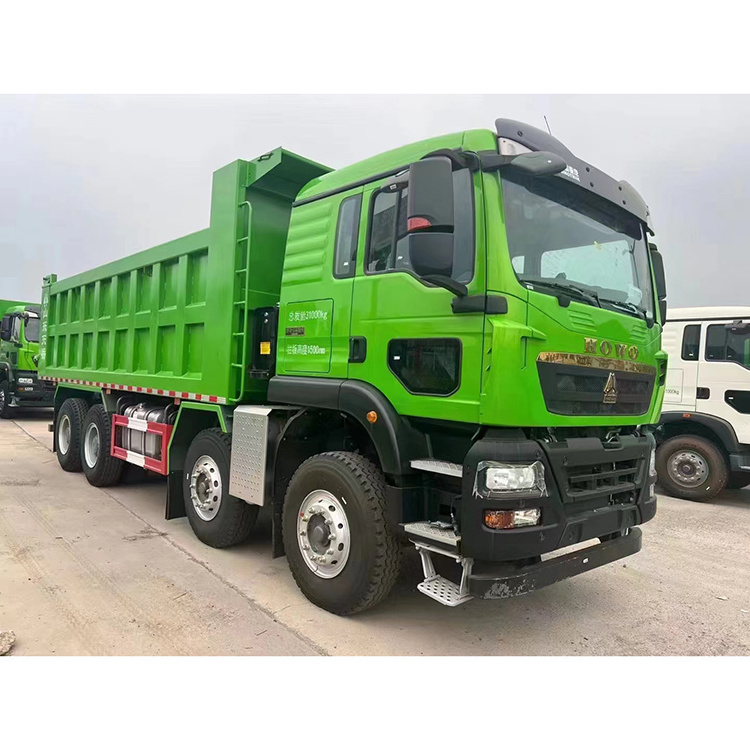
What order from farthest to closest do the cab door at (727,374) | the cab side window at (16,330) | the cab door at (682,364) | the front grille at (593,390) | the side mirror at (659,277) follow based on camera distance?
the cab side window at (16,330) < the cab door at (682,364) < the cab door at (727,374) < the side mirror at (659,277) < the front grille at (593,390)

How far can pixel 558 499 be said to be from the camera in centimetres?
283

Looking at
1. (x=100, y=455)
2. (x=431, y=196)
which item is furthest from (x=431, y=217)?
(x=100, y=455)

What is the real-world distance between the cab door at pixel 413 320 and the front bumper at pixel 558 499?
1.01 feet

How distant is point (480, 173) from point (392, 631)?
2.63m

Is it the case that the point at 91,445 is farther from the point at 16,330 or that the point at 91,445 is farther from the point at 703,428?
the point at 16,330

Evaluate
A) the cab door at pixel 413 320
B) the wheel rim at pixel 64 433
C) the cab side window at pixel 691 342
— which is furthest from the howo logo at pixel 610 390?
the wheel rim at pixel 64 433

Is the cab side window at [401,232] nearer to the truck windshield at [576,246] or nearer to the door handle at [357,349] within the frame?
the truck windshield at [576,246]

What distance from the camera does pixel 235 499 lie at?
14.4ft

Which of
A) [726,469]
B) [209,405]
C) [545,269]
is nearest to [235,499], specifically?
[209,405]

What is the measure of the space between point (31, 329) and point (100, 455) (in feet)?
32.5

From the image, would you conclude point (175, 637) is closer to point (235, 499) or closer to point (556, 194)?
point (235, 499)

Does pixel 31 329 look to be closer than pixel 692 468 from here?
No

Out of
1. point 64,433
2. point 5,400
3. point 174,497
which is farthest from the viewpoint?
point 5,400

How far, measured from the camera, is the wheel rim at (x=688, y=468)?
7.32 metres
